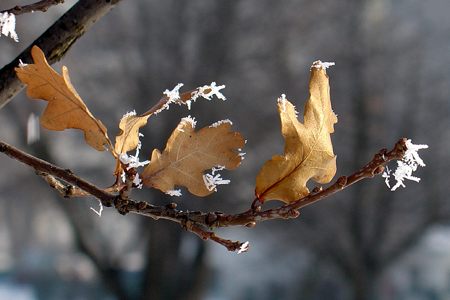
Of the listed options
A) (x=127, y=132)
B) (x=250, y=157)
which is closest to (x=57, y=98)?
(x=127, y=132)

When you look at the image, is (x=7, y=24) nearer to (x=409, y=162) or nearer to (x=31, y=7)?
(x=31, y=7)

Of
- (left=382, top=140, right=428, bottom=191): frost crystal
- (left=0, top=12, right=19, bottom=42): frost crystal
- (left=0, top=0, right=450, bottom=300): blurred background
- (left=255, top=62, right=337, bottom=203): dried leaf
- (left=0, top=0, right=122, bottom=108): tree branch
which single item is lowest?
(left=382, top=140, right=428, bottom=191): frost crystal

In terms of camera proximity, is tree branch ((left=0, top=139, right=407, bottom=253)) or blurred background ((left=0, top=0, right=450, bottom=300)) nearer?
tree branch ((left=0, top=139, right=407, bottom=253))

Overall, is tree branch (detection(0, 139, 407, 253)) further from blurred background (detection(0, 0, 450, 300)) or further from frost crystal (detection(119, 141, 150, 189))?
blurred background (detection(0, 0, 450, 300))

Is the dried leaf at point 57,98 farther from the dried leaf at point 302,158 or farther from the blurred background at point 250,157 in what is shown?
the blurred background at point 250,157

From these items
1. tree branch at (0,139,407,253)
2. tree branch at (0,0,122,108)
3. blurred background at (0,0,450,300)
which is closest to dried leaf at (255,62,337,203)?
tree branch at (0,139,407,253)

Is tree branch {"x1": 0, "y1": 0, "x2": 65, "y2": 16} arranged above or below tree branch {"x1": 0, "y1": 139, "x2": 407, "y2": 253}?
above
